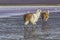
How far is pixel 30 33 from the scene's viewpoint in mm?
9359

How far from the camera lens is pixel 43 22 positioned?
11.6m

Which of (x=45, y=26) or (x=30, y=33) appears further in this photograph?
(x=45, y=26)

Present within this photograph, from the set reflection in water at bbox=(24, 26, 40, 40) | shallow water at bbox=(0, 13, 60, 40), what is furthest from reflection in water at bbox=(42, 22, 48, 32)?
reflection in water at bbox=(24, 26, 40, 40)

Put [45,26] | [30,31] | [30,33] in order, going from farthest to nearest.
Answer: [45,26] < [30,31] < [30,33]

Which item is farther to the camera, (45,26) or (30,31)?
(45,26)

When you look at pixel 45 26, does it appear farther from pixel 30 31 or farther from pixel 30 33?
pixel 30 33

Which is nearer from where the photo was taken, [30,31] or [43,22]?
[30,31]

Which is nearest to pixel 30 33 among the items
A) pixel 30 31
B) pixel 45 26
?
pixel 30 31

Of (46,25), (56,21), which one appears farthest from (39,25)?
(56,21)

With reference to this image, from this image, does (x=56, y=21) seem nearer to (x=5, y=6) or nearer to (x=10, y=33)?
(x=10, y=33)

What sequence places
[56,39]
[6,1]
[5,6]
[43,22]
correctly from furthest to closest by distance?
[6,1] < [5,6] < [43,22] < [56,39]

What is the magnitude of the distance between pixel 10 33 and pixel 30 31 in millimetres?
711

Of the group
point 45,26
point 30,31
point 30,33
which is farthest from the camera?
point 45,26

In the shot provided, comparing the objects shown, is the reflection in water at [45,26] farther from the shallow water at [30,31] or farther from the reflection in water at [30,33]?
the reflection in water at [30,33]
